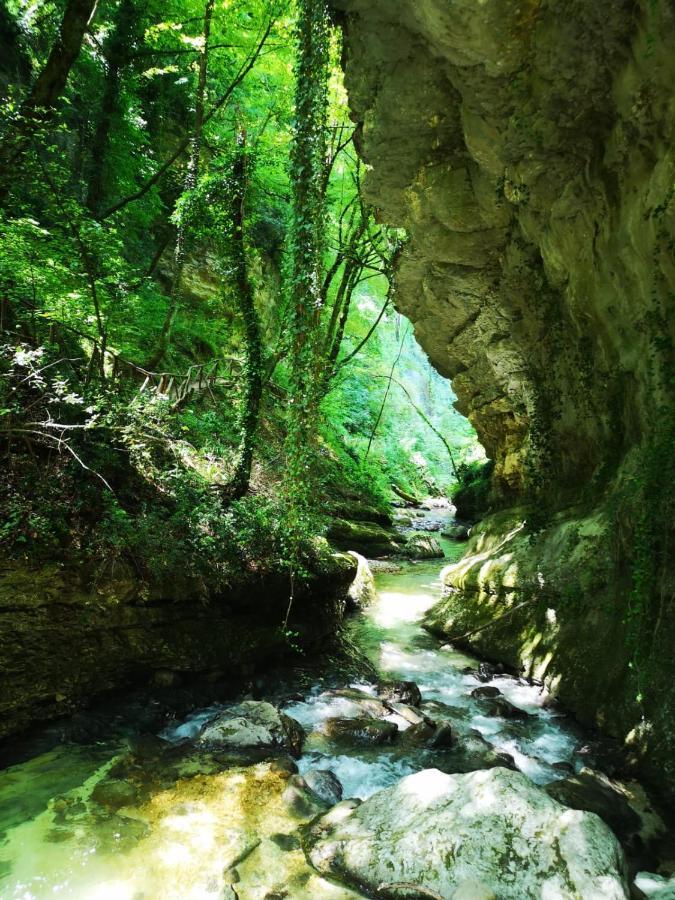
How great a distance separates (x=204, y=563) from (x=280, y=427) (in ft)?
23.6

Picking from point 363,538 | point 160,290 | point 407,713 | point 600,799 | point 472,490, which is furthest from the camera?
point 472,490

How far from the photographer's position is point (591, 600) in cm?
559

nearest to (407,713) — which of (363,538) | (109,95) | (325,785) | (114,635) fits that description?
(325,785)

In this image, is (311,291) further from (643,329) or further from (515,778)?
(515,778)

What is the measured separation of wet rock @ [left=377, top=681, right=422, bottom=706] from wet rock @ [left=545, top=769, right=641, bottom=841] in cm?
205

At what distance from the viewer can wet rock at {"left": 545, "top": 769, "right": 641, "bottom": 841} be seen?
11.6ft

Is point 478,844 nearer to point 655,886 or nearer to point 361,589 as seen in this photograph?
point 655,886

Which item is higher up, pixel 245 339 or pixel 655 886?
pixel 245 339

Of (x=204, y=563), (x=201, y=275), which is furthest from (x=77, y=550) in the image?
(x=201, y=275)

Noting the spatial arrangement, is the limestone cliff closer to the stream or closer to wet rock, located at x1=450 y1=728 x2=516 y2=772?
the stream

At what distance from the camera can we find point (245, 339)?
300 inches

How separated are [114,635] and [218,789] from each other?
195cm

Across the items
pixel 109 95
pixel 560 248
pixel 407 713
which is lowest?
pixel 407 713

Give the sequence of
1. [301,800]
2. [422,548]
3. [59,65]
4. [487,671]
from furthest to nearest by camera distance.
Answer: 1. [422,548]
2. [59,65]
3. [487,671]
4. [301,800]
